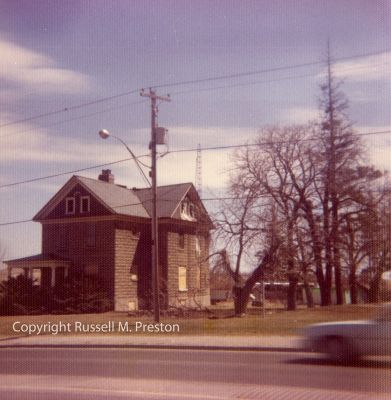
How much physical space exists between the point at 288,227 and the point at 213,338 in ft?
48.9

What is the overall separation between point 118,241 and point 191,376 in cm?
2855

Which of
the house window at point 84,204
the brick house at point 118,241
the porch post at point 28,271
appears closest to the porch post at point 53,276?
the brick house at point 118,241

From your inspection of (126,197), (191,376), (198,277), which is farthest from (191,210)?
(191,376)

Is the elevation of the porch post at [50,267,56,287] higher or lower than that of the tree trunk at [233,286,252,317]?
higher

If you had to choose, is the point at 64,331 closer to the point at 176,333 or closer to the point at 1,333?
the point at 1,333

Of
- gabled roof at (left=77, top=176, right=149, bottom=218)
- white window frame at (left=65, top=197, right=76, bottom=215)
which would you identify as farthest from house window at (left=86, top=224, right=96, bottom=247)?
gabled roof at (left=77, top=176, right=149, bottom=218)

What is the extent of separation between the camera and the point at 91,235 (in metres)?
40.5

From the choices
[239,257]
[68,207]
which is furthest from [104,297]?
[239,257]

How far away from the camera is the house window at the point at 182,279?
43213mm

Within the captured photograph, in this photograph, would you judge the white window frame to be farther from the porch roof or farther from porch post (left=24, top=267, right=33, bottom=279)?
porch post (left=24, top=267, right=33, bottom=279)

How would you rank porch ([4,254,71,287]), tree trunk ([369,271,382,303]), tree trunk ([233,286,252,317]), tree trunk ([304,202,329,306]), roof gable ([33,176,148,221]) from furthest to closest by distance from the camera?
tree trunk ([369,271,382,303]), roof gable ([33,176,148,221]), porch ([4,254,71,287]), tree trunk ([304,202,329,306]), tree trunk ([233,286,252,317])

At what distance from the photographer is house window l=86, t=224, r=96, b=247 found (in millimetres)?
40219

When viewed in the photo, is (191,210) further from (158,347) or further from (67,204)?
(158,347)

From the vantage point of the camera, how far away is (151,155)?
2569 cm
